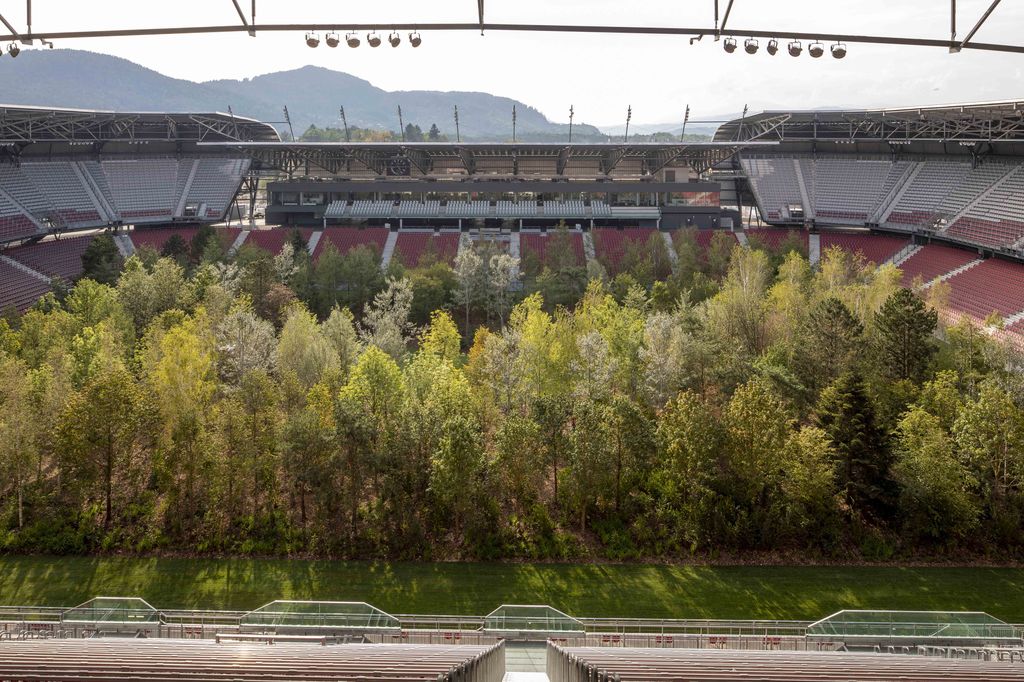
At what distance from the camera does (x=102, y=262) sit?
52.3m

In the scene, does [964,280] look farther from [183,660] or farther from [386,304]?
[183,660]

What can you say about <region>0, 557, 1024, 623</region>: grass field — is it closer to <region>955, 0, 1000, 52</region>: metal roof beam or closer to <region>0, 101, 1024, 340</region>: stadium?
<region>955, 0, 1000, 52</region>: metal roof beam

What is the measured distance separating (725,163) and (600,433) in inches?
2141

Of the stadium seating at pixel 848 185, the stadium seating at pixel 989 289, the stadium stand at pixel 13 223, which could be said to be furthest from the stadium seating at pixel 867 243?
the stadium stand at pixel 13 223

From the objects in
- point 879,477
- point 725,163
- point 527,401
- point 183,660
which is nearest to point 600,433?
point 527,401

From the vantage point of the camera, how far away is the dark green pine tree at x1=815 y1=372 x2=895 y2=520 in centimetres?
2670

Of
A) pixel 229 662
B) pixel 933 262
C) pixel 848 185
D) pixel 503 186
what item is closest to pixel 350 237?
pixel 503 186

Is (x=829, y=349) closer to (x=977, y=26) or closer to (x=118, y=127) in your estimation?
(x=977, y=26)

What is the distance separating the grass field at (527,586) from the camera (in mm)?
23953

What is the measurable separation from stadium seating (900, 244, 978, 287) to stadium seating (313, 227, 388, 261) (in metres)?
40.5

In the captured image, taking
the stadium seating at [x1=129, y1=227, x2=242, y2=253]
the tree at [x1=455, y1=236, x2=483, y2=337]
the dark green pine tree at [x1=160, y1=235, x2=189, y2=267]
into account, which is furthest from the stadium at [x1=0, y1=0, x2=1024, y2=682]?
the stadium seating at [x1=129, y1=227, x2=242, y2=253]

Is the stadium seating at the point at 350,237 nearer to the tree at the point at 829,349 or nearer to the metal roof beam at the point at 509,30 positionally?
the tree at the point at 829,349

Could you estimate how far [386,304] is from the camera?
42531mm

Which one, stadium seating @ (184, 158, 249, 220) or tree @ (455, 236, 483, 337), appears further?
stadium seating @ (184, 158, 249, 220)
